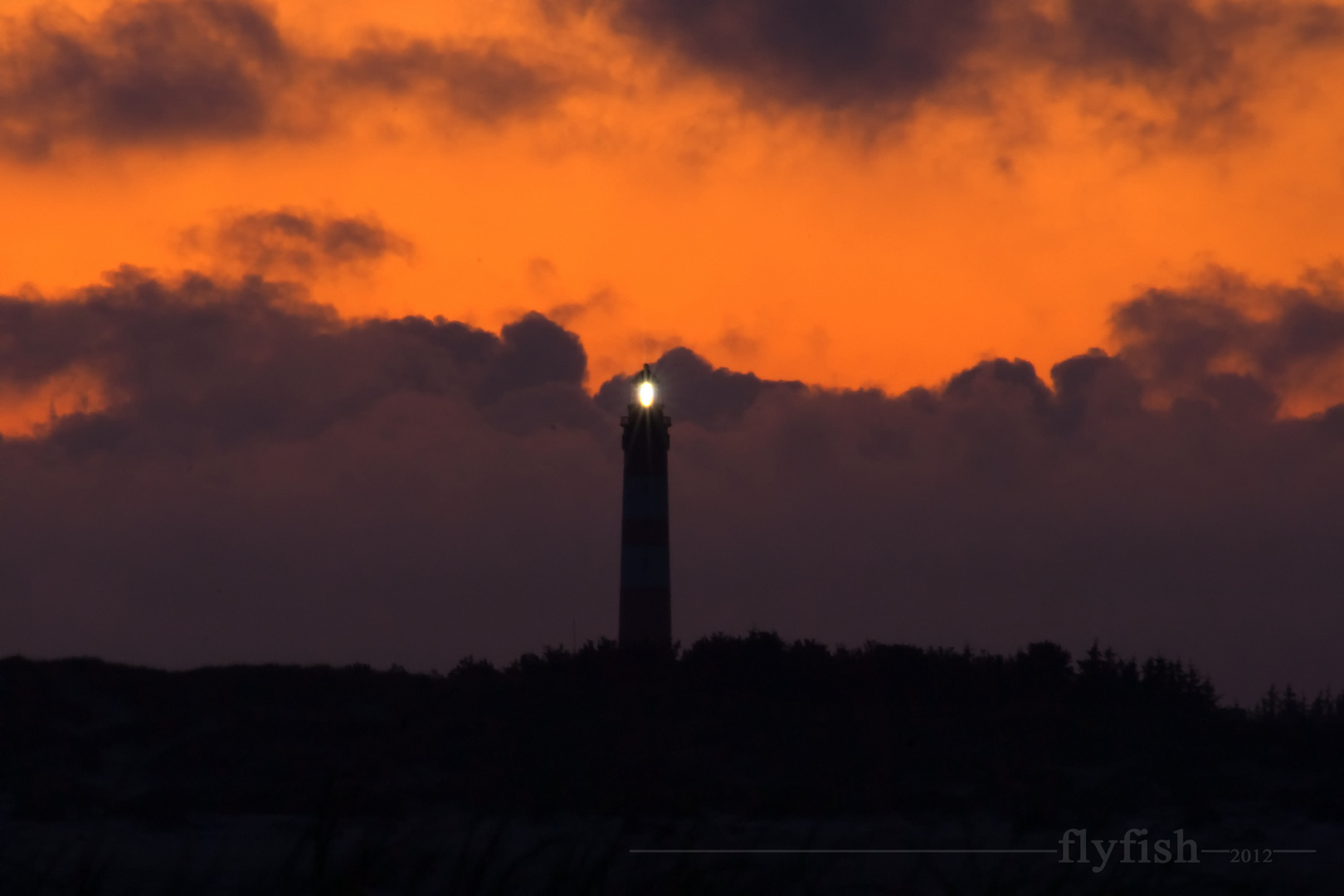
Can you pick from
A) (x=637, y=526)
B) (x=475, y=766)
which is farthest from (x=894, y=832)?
(x=637, y=526)

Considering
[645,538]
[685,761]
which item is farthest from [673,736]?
[645,538]

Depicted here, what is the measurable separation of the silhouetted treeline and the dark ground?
0.05 metres

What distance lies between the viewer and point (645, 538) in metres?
33.8

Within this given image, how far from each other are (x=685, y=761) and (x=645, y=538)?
12.4 meters

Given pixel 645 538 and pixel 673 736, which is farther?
pixel 645 538

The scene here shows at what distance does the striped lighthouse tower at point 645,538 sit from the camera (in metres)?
33.4

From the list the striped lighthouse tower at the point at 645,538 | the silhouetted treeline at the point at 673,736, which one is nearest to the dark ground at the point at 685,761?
the silhouetted treeline at the point at 673,736

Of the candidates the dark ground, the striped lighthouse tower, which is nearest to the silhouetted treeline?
the dark ground

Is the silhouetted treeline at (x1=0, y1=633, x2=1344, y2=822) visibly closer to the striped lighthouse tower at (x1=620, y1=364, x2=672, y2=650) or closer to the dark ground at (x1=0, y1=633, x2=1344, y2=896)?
the dark ground at (x1=0, y1=633, x2=1344, y2=896)

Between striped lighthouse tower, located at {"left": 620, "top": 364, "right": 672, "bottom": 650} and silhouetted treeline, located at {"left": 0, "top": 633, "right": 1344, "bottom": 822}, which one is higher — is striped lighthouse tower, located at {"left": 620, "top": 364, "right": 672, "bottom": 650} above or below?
above

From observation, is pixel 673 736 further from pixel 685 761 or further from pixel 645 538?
pixel 645 538

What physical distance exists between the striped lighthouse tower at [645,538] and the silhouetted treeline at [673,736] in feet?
12.4

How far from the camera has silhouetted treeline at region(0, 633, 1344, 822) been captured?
65.0 ft

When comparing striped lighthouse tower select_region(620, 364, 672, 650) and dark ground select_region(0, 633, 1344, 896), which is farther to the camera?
striped lighthouse tower select_region(620, 364, 672, 650)
